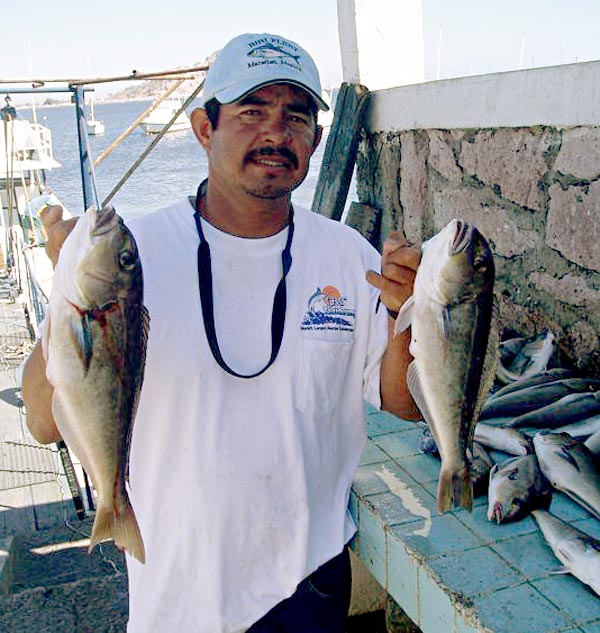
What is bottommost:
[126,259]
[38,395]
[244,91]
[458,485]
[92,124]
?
[458,485]

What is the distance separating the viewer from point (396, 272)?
2090mm

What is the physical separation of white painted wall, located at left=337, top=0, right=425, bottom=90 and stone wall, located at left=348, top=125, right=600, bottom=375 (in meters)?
0.70

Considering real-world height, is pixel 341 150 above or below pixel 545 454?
above

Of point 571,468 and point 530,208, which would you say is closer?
point 571,468

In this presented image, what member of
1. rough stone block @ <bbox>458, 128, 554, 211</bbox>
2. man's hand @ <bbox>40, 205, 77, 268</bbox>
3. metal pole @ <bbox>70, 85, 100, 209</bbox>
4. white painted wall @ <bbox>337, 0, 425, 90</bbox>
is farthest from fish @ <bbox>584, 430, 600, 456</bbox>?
white painted wall @ <bbox>337, 0, 425, 90</bbox>

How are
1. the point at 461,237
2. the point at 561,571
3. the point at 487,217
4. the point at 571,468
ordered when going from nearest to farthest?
the point at 461,237 → the point at 561,571 → the point at 571,468 → the point at 487,217

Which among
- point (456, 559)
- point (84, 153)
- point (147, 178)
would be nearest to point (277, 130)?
point (456, 559)

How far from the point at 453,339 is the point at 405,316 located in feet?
0.47

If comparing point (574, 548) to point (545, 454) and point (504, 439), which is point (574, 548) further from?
point (504, 439)

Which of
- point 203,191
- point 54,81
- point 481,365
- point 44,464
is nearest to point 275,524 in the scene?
point 481,365

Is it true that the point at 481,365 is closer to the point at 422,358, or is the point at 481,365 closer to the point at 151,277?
the point at 422,358

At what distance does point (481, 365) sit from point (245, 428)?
68 cm

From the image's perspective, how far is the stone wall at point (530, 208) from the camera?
3703 millimetres

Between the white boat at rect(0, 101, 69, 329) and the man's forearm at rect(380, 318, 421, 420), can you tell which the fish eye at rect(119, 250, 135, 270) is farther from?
the man's forearm at rect(380, 318, 421, 420)
